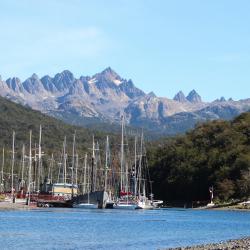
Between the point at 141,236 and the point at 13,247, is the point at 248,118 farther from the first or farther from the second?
the point at 13,247

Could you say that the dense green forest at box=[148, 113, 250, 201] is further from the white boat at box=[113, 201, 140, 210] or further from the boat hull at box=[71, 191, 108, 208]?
the boat hull at box=[71, 191, 108, 208]

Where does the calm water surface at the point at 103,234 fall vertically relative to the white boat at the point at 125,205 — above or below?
below

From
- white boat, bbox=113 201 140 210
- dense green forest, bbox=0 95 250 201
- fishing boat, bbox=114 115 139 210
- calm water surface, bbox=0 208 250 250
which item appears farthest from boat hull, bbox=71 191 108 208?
calm water surface, bbox=0 208 250 250

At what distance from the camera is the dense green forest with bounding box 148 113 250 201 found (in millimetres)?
161000

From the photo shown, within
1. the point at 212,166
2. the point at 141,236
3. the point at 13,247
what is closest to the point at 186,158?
the point at 212,166

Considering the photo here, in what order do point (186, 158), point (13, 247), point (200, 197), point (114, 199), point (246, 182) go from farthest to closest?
1. point (186, 158)
2. point (200, 197)
3. point (246, 182)
4. point (114, 199)
5. point (13, 247)

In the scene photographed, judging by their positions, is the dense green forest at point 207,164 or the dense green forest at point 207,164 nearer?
the dense green forest at point 207,164

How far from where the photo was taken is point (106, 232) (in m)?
74.0

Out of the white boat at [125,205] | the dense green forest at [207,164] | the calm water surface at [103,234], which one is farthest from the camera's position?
the dense green forest at [207,164]

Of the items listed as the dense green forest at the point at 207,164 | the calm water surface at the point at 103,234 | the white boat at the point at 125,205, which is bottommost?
the calm water surface at the point at 103,234

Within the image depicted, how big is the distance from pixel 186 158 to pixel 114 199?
152 ft

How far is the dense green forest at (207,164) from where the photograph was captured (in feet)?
528

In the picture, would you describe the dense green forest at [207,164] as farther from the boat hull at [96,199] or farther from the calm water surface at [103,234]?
the calm water surface at [103,234]

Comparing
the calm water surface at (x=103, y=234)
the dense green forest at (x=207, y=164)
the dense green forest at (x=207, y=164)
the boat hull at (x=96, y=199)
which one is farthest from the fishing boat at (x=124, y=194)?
the calm water surface at (x=103, y=234)
